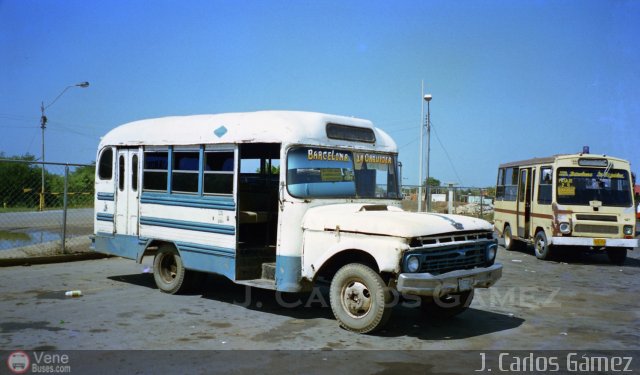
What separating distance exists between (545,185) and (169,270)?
10386 millimetres

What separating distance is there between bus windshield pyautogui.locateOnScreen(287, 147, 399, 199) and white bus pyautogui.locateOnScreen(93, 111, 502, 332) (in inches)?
0.6

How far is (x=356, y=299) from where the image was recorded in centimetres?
693

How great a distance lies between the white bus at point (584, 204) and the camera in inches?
567

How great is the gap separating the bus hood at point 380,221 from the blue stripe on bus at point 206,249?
138 cm

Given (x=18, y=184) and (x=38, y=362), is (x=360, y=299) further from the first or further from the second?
(x=18, y=184)

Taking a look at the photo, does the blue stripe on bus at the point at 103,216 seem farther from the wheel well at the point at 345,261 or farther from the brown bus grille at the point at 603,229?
the brown bus grille at the point at 603,229

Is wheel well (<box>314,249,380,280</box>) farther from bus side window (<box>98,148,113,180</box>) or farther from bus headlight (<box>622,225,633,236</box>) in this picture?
bus headlight (<box>622,225,633,236</box>)

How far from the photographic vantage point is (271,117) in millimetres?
8008

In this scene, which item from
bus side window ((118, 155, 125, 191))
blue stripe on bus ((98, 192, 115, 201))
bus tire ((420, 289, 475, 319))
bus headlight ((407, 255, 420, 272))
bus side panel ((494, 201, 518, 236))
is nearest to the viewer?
bus headlight ((407, 255, 420, 272))

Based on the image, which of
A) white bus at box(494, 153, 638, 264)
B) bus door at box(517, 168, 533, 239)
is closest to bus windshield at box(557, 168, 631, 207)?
white bus at box(494, 153, 638, 264)

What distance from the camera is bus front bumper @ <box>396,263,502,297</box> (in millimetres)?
6367

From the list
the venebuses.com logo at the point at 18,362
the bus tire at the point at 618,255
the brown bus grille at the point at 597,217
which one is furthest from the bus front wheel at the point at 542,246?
the venebuses.com logo at the point at 18,362

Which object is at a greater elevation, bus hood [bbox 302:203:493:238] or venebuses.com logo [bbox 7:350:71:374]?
bus hood [bbox 302:203:493:238]

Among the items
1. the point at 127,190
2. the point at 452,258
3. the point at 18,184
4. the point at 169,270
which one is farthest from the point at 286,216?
the point at 18,184
